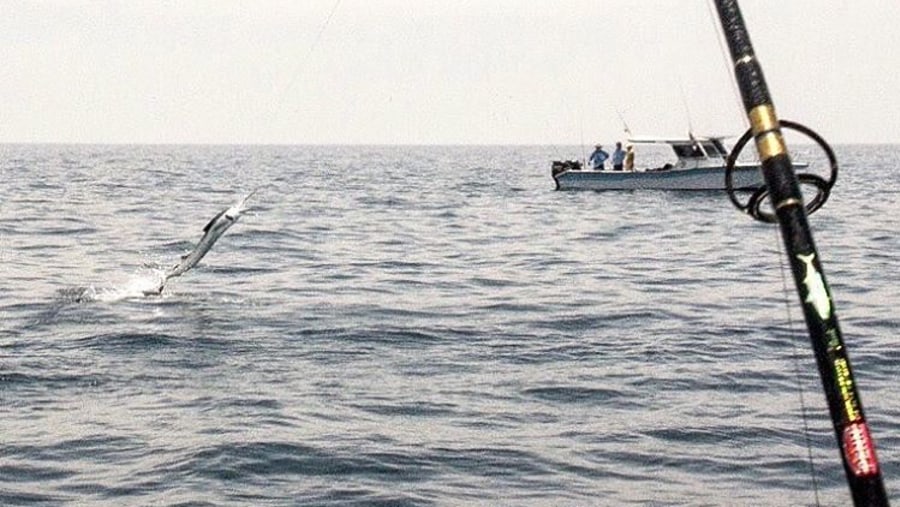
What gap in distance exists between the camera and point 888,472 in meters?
9.91

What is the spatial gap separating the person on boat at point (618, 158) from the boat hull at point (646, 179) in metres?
0.79

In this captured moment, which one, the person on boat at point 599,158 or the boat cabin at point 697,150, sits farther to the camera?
the person on boat at point 599,158

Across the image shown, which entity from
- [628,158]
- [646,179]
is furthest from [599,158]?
[646,179]

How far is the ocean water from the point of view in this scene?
9.72 metres

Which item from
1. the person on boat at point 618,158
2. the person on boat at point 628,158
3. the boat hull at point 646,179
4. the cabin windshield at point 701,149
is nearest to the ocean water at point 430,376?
the boat hull at point 646,179

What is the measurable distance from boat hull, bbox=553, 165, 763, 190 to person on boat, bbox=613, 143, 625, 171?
2.60 ft

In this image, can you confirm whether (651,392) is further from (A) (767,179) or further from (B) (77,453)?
(A) (767,179)

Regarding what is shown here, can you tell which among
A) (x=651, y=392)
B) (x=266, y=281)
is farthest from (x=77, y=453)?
(x=266, y=281)

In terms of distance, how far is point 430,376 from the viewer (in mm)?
13797

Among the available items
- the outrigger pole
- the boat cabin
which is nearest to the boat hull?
the boat cabin

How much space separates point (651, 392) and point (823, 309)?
10021 millimetres

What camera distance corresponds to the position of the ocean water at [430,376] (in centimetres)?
972

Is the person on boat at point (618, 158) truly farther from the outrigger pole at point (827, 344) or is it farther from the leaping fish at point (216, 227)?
the outrigger pole at point (827, 344)

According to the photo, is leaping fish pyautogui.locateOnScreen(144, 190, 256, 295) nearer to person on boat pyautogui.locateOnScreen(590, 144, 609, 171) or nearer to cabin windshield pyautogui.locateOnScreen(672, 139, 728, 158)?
cabin windshield pyautogui.locateOnScreen(672, 139, 728, 158)
